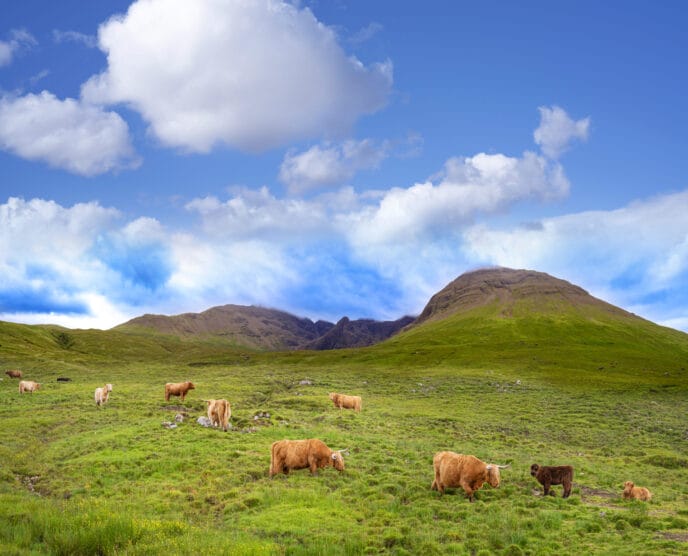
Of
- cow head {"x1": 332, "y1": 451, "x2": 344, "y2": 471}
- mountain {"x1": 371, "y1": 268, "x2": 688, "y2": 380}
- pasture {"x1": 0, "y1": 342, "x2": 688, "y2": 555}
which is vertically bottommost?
pasture {"x1": 0, "y1": 342, "x2": 688, "y2": 555}

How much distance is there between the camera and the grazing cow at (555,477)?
63.7ft

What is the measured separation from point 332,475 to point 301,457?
5.41 ft

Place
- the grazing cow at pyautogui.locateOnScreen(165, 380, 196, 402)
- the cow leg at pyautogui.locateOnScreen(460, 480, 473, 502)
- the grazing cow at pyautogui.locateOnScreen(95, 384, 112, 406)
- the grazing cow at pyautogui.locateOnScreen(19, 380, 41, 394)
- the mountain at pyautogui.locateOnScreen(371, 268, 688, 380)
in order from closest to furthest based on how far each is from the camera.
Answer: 1. the cow leg at pyautogui.locateOnScreen(460, 480, 473, 502)
2. the grazing cow at pyautogui.locateOnScreen(95, 384, 112, 406)
3. the grazing cow at pyautogui.locateOnScreen(165, 380, 196, 402)
4. the grazing cow at pyautogui.locateOnScreen(19, 380, 41, 394)
5. the mountain at pyautogui.locateOnScreen(371, 268, 688, 380)

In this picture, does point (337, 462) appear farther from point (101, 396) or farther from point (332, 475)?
point (101, 396)

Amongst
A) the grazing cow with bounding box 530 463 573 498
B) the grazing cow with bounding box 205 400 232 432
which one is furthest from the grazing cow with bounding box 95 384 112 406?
the grazing cow with bounding box 530 463 573 498

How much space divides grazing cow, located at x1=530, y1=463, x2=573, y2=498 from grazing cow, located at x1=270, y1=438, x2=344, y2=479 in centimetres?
870

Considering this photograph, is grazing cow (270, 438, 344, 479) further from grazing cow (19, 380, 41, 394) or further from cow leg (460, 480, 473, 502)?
grazing cow (19, 380, 41, 394)

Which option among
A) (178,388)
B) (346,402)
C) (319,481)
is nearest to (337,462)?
(319,481)

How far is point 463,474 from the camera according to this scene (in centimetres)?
1878

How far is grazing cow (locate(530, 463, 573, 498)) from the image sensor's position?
63.7ft

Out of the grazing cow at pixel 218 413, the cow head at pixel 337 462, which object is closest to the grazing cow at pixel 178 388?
the grazing cow at pixel 218 413

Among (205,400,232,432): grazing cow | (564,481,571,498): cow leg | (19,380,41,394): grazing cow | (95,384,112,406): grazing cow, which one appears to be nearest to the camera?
(564,481,571,498): cow leg

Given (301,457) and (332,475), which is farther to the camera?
(301,457)

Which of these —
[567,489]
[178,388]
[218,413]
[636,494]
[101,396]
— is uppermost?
[178,388]
